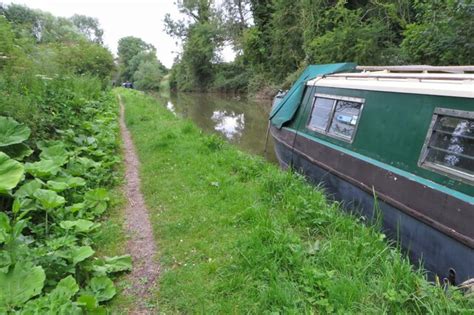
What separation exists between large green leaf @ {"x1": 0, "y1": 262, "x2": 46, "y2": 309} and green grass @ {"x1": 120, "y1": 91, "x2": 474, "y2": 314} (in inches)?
39.7

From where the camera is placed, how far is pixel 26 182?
378 centimetres

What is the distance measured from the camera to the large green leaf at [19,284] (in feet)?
7.32

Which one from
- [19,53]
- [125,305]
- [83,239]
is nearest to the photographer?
[125,305]

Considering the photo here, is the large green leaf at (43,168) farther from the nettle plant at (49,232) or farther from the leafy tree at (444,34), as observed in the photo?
the leafy tree at (444,34)

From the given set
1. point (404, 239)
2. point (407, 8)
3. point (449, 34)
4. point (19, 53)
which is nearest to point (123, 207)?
point (404, 239)

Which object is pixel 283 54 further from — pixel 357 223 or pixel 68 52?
pixel 357 223

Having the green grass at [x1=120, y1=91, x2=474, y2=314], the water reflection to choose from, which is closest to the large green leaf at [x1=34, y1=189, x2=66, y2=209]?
the green grass at [x1=120, y1=91, x2=474, y2=314]

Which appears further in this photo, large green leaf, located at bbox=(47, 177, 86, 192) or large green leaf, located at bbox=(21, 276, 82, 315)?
large green leaf, located at bbox=(47, 177, 86, 192)

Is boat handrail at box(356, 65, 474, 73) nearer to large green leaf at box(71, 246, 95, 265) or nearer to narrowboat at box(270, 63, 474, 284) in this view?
narrowboat at box(270, 63, 474, 284)

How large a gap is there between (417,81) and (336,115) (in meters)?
1.60

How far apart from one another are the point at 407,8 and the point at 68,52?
53.6ft

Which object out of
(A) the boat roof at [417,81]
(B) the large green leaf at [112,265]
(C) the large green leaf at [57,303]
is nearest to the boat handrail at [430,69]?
(A) the boat roof at [417,81]

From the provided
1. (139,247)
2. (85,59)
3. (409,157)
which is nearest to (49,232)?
(139,247)

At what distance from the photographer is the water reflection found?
13094 millimetres
